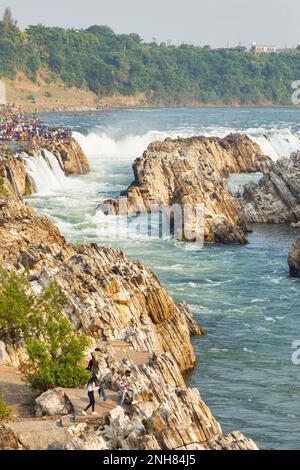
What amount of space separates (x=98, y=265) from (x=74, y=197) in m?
40.6

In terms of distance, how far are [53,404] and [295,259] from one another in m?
31.4

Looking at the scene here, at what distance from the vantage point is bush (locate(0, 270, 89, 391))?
36.8 metres

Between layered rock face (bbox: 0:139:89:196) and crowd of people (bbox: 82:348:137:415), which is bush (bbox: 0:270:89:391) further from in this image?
layered rock face (bbox: 0:139:89:196)

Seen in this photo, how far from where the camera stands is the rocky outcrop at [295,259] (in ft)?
206

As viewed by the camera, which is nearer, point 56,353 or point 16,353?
point 56,353

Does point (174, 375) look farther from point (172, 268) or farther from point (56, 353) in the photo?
point (172, 268)

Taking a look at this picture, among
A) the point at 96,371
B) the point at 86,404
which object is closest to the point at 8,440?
the point at 86,404

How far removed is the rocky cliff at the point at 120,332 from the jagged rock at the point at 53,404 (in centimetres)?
96

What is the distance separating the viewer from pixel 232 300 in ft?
188

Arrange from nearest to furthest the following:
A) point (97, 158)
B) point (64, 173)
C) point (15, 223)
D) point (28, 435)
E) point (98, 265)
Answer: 1. point (28, 435)
2. point (98, 265)
3. point (15, 223)
4. point (64, 173)
5. point (97, 158)

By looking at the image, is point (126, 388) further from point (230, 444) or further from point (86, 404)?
point (230, 444)

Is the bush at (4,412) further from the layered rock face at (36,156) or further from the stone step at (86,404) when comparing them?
the layered rock face at (36,156)

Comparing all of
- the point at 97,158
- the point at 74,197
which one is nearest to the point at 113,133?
the point at 97,158

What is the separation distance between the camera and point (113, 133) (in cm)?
15275
